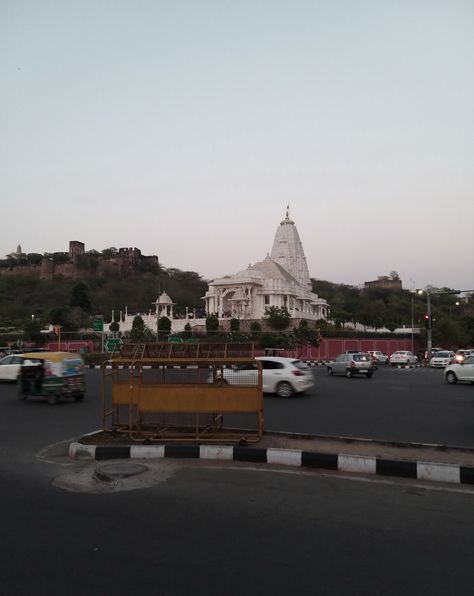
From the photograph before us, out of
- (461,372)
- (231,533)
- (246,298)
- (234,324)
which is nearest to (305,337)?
(234,324)

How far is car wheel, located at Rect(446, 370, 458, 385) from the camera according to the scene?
20578 mm

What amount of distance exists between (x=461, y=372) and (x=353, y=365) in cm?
578

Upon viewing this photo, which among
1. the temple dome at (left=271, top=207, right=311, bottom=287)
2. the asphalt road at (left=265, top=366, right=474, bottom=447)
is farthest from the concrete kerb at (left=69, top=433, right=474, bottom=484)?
the temple dome at (left=271, top=207, right=311, bottom=287)

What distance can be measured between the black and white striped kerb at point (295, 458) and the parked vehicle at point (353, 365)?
1849 centimetres

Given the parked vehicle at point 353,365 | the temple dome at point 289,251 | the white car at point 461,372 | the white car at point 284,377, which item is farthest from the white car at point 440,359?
the temple dome at point 289,251

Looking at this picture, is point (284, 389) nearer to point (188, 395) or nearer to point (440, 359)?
point (188, 395)

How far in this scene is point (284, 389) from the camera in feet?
51.5

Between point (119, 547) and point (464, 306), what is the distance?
332 ft

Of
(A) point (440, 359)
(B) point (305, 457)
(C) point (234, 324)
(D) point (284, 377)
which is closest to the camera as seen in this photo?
(B) point (305, 457)

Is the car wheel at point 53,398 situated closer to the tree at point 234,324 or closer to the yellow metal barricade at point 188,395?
the yellow metal barricade at point 188,395

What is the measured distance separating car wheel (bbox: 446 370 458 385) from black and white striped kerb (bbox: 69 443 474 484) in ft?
50.8

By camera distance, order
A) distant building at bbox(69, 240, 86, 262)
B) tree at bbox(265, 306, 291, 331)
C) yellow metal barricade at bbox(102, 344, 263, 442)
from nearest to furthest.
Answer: yellow metal barricade at bbox(102, 344, 263, 442) → tree at bbox(265, 306, 291, 331) → distant building at bbox(69, 240, 86, 262)

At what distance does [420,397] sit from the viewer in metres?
15.4

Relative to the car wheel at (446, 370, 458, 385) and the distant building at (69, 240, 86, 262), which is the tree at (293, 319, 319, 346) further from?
the distant building at (69, 240, 86, 262)
